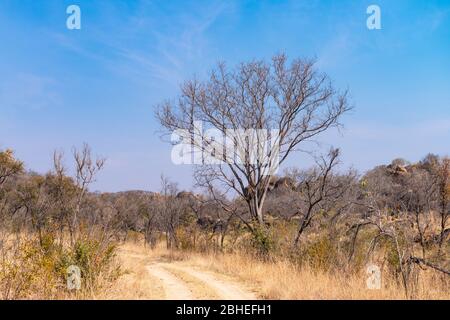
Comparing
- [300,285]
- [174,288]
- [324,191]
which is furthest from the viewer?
[324,191]

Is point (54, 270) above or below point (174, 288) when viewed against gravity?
above

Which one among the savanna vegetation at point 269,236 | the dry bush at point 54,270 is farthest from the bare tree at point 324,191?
the dry bush at point 54,270

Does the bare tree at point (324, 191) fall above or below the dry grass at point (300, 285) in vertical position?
above

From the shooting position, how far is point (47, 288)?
7.14 metres

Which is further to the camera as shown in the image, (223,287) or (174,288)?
(223,287)

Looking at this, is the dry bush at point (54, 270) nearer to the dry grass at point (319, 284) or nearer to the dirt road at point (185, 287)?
the dirt road at point (185, 287)

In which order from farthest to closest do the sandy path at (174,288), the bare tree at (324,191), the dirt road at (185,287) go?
1. the bare tree at (324,191)
2. the sandy path at (174,288)
3. the dirt road at (185,287)

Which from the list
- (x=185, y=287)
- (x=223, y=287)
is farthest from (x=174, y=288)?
(x=223, y=287)

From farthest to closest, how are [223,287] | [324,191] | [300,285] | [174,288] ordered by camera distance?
[324,191]
[223,287]
[174,288]
[300,285]

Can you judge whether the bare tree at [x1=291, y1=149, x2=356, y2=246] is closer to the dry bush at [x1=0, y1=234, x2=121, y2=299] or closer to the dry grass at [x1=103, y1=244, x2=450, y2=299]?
the dry grass at [x1=103, y1=244, x2=450, y2=299]

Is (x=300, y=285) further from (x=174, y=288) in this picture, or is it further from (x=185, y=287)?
(x=174, y=288)

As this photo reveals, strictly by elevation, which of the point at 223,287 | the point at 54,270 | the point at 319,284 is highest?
the point at 54,270
